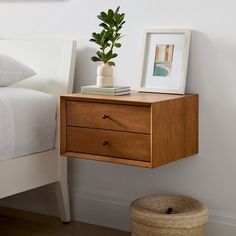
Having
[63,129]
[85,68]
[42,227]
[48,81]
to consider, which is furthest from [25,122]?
[42,227]

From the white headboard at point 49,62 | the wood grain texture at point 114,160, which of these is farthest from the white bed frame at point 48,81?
the wood grain texture at point 114,160

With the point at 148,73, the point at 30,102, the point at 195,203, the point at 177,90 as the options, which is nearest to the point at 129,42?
the point at 148,73

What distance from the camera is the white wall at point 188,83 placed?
8.15 feet

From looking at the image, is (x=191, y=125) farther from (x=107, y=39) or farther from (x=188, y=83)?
(x=107, y=39)

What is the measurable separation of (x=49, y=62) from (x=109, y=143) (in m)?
0.67

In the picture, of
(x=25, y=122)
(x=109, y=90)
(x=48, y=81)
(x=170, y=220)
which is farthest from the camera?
(x=48, y=81)

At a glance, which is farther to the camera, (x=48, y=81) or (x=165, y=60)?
(x=48, y=81)

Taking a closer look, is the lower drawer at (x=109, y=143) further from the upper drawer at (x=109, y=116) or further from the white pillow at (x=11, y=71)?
the white pillow at (x=11, y=71)

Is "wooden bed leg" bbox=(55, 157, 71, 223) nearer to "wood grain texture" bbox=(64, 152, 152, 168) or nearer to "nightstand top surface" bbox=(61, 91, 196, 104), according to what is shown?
"wood grain texture" bbox=(64, 152, 152, 168)

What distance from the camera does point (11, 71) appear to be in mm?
2676

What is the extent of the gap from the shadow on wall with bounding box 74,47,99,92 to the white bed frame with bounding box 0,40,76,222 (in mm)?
81

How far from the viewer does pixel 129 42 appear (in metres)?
2.73

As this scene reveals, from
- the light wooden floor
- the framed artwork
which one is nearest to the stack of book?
the framed artwork

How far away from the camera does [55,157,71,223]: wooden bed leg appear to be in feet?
9.29
